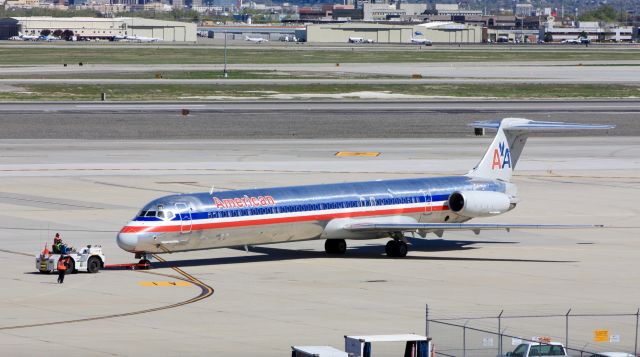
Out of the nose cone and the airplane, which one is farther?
the airplane

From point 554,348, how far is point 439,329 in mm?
5311

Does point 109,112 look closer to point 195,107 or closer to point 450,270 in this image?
point 195,107

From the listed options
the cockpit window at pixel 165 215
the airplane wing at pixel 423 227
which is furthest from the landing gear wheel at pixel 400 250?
the cockpit window at pixel 165 215

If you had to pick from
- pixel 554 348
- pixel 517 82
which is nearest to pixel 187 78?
pixel 517 82

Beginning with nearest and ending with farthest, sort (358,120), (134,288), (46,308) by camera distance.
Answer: (46,308)
(134,288)
(358,120)

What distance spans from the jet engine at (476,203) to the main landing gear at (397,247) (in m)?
3.08

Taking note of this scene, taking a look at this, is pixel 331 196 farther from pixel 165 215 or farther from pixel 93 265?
pixel 93 265

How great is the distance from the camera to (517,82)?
508 feet

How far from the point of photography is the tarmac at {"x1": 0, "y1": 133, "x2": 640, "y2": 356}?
1369 inches

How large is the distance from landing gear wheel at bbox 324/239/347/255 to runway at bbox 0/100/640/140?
4536cm

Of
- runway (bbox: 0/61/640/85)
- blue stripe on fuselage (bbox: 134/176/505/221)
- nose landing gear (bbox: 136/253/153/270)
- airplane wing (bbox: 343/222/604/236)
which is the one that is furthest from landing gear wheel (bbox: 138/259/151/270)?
runway (bbox: 0/61/640/85)

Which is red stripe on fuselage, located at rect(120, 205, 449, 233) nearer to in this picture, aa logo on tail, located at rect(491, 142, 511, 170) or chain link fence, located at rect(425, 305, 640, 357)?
aa logo on tail, located at rect(491, 142, 511, 170)

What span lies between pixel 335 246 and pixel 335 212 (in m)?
2.22

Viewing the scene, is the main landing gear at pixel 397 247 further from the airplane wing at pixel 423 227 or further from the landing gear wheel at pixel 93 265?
the landing gear wheel at pixel 93 265
